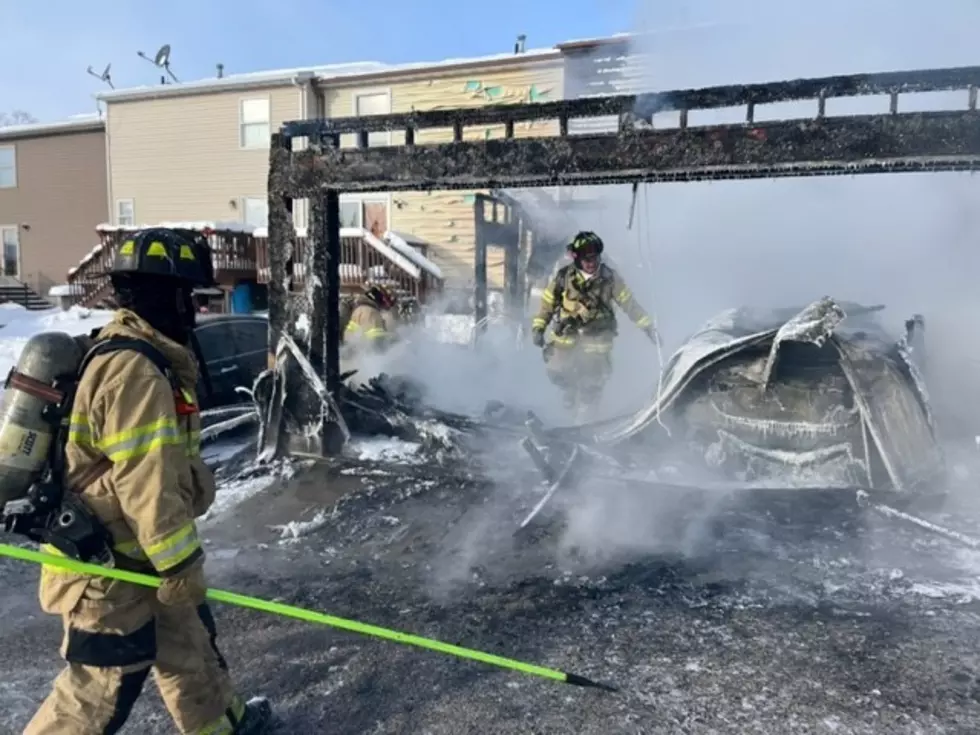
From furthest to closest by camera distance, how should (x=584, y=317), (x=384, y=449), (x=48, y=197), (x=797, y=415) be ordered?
1. (x=48, y=197)
2. (x=584, y=317)
3. (x=384, y=449)
4. (x=797, y=415)

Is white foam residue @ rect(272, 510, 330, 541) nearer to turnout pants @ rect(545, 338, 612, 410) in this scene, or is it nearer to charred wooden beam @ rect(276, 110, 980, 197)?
charred wooden beam @ rect(276, 110, 980, 197)

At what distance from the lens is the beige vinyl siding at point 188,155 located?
827 inches

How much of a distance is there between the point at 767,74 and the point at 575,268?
829 cm

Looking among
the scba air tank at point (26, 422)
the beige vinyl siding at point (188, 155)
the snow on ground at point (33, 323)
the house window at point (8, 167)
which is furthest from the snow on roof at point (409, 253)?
the house window at point (8, 167)

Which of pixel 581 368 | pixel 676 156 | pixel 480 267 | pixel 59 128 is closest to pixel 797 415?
pixel 676 156

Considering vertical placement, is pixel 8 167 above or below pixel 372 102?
→ below

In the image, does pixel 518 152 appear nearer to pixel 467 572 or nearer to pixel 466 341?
pixel 467 572

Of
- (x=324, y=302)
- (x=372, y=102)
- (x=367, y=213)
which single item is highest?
(x=372, y=102)

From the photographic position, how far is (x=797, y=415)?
15.9 feet

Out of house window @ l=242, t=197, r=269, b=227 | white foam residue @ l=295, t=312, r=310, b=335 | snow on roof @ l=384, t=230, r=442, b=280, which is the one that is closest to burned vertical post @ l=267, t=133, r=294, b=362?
white foam residue @ l=295, t=312, r=310, b=335

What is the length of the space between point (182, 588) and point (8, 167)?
2986cm

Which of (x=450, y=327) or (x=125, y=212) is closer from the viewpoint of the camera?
(x=450, y=327)

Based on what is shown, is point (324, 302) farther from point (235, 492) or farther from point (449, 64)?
point (449, 64)

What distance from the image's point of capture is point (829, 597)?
11.4 ft
